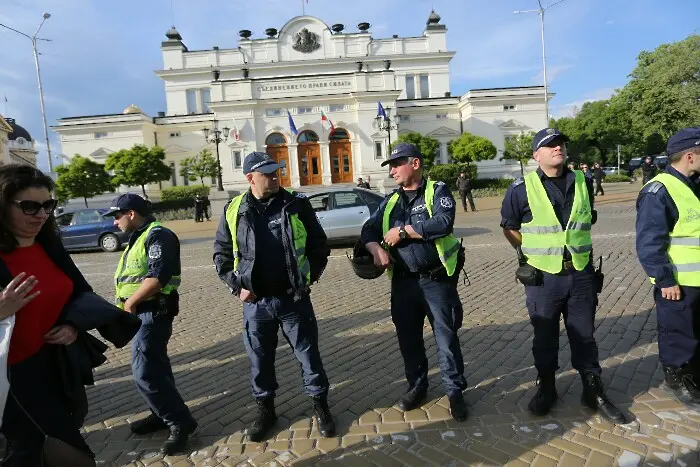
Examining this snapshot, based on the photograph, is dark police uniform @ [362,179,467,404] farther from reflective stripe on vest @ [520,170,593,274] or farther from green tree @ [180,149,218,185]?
green tree @ [180,149,218,185]

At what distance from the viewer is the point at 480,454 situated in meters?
3.10

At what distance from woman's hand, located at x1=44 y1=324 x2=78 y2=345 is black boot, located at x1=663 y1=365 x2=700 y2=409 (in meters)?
4.10

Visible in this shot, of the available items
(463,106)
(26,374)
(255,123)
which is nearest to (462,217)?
(26,374)

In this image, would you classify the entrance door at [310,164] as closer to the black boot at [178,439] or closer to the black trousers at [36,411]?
the black boot at [178,439]

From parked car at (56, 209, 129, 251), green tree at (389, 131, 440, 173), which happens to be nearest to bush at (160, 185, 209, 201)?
green tree at (389, 131, 440, 173)

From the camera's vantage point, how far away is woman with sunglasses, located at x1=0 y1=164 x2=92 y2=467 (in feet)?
6.63

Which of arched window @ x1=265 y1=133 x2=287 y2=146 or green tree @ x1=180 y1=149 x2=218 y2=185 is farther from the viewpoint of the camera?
arched window @ x1=265 y1=133 x2=287 y2=146

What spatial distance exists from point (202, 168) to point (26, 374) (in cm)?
4020

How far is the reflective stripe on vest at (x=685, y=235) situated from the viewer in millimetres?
3330

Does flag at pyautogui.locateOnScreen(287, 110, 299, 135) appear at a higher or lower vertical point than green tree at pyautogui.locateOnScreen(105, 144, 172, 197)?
higher

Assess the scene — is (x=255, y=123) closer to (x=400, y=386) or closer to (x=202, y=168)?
(x=202, y=168)

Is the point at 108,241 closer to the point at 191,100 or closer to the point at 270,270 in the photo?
the point at 270,270

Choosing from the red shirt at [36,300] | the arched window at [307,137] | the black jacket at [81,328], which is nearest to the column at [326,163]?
the arched window at [307,137]

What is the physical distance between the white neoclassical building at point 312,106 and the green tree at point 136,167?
23.1ft
